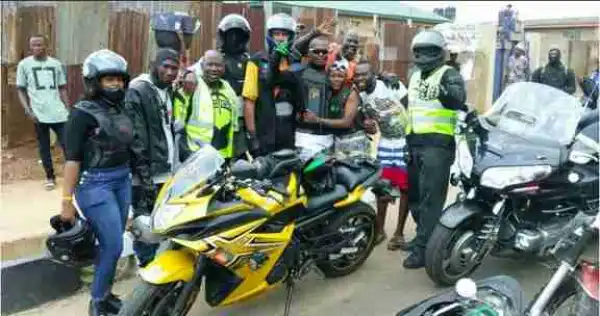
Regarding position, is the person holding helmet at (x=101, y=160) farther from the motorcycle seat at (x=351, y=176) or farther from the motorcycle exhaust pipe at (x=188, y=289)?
the motorcycle seat at (x=351, y=176)

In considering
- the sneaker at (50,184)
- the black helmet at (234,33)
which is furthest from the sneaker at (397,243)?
the sneaker at (50,184)

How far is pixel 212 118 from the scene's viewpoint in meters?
4.33

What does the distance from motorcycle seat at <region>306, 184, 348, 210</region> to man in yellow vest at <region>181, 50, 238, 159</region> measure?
92 centimetres

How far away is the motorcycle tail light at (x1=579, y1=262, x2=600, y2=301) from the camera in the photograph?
2193 mm

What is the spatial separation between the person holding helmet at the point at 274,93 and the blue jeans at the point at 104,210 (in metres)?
1.19

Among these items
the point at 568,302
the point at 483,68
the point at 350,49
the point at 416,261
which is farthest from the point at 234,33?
the point at 483,68

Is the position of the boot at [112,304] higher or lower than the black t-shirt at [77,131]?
lower

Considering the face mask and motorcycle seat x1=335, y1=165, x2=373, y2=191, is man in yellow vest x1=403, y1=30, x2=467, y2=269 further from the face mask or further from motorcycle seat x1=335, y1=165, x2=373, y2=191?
the face mask

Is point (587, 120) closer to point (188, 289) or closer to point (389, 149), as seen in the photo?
point (389, 149)

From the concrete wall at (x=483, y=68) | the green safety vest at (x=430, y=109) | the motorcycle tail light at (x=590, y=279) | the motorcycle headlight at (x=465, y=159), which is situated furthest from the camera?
the concrete wall at (x=483, y=68)

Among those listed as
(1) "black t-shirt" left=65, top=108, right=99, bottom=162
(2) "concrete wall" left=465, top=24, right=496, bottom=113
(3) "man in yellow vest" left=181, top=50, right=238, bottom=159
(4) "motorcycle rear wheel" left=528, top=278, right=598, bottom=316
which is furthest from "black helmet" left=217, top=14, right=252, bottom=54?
(2) "concrete wall" left=465, top=24, right=496, bottom=113

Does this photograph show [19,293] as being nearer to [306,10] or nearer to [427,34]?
[427,34]

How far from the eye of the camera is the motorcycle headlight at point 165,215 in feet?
9.73

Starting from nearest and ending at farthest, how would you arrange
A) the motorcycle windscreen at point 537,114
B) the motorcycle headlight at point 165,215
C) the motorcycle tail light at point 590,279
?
the motorcycle tail light at point 590,279
the motorcycle headlight at point 165,215
the motorcycle windscreen at point 537,114
